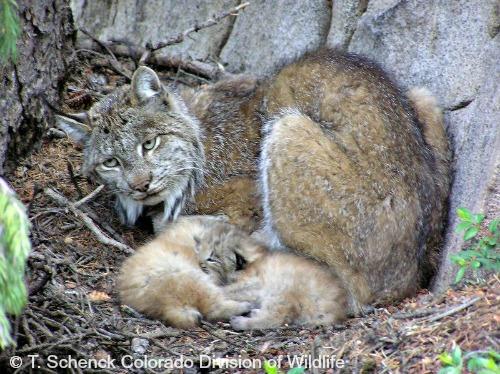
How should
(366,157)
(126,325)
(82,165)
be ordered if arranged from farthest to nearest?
(82,165) < (366,157) < (126,325)

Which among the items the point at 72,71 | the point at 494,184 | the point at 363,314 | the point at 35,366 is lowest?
the point at 35,366

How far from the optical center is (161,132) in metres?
6.55

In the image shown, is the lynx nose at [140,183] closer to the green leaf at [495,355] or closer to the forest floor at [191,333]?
the forest floor at [191,333]

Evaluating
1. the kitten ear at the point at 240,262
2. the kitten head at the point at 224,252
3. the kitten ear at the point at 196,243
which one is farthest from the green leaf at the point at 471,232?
the kitten ear at the point at 196,243

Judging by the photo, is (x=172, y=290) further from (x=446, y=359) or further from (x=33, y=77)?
(x=33, y=77)

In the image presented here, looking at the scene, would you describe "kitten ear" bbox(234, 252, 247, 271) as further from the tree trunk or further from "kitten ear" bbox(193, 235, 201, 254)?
the tree trunk

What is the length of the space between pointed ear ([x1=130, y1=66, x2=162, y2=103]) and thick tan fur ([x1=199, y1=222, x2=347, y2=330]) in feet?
4.19

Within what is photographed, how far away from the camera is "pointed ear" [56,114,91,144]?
6.53 meters

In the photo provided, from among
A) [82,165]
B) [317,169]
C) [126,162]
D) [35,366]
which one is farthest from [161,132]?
[35,366]

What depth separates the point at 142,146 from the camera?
6.46 meters

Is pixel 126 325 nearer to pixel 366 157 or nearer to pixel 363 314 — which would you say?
pixel 363 314

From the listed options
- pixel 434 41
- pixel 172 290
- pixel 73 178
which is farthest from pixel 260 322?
pixel 434 41

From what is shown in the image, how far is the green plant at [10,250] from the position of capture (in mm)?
3215

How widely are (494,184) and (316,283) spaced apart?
4.26 ft
